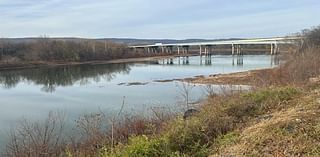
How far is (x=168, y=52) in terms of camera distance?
404 ft

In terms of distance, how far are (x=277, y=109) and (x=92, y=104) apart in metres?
15.2

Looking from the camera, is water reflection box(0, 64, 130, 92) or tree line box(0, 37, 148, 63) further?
tree line box(0, 37, 148, 63)

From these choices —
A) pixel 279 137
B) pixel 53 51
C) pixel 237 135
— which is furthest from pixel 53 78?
pixel 279 137

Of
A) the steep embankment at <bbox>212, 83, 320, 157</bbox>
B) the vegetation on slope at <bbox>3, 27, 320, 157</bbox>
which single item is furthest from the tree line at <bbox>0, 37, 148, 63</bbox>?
the steep embankment at <bbox>212, 83, 320, 157</bbox>

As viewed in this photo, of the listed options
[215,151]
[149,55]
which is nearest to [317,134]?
[215,151]

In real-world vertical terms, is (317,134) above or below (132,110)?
above

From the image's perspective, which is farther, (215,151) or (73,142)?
(73,142)

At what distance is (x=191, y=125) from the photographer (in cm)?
801

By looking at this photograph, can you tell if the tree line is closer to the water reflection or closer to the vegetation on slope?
the water reflection

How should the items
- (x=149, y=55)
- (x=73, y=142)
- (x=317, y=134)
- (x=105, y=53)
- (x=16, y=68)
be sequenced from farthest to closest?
1. (x=149, y=55)
2. (x=105, y=53)
3. (x=16, y=68)
4. (x=73, y=142)
5. (x=317, y=134)

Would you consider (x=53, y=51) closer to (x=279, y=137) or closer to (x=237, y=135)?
(x=237, y=135)

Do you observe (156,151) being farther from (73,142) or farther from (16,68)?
(16,68)

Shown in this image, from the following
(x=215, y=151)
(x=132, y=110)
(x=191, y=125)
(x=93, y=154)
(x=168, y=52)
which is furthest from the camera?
(x=168, y=52)

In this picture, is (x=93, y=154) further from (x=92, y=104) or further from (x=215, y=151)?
(x=92, y=104)
